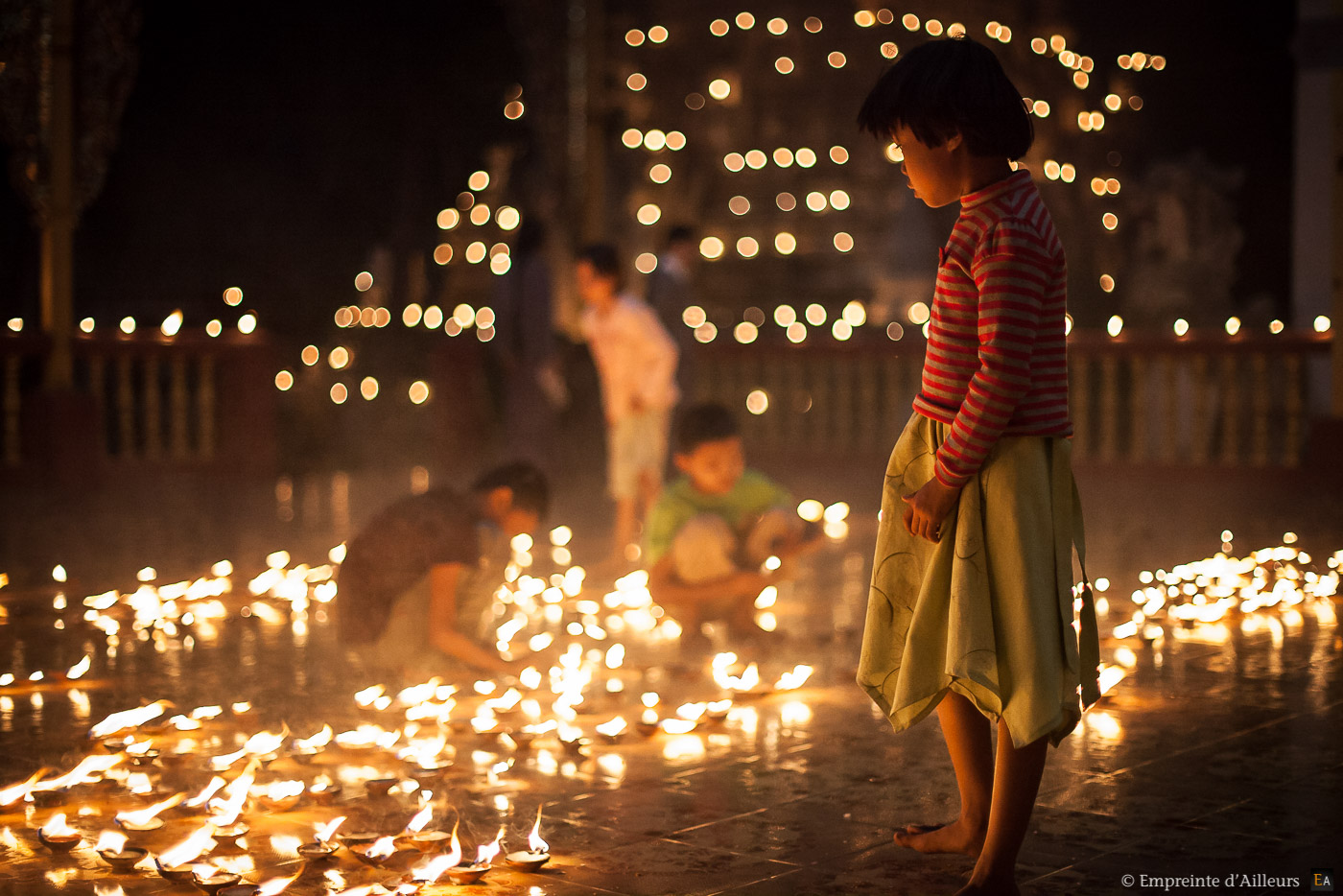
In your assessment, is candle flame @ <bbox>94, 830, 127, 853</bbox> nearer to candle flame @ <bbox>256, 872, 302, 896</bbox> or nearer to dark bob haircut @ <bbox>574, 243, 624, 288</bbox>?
candle flame @ <bbox>256, 872, 302, 896</bbox>

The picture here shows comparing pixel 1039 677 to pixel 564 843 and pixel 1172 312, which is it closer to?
pixel 564 843

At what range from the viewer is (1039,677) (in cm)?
281

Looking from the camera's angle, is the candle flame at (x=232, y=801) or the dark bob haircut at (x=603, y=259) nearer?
the candle flame at (x=232, y=801)

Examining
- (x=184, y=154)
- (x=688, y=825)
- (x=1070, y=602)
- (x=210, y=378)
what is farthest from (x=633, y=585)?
(x=184, y=154)

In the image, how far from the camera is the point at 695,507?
5770 mm

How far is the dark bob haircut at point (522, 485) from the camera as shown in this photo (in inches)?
192

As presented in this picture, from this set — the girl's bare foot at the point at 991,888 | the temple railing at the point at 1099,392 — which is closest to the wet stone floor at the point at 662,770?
the girl's bare foot at the point at 991,888

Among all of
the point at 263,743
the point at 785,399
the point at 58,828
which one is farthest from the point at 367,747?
the point at 785,399

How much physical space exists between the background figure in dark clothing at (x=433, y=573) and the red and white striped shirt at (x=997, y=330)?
2.11 metres

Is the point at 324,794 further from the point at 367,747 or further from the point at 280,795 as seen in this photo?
the point at 367,747

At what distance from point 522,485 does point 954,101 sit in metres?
2.37

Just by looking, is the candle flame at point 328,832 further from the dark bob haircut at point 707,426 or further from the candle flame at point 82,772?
the dark bob haircut at point 707,426

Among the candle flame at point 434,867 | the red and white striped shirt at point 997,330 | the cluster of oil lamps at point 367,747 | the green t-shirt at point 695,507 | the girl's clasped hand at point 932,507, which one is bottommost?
the cluster of oil lamps at point 367,747

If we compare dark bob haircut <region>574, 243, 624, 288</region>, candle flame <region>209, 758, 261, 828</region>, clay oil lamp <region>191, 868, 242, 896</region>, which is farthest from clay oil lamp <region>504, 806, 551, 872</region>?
dark bob haircut <region>574, 243, 624, 288</region>
